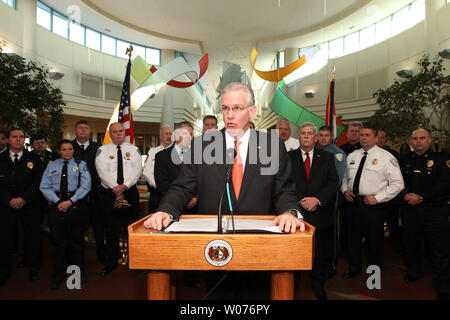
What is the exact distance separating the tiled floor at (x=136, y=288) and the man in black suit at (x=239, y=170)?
1355 millimetres

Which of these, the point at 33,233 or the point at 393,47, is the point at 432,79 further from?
the point at 33,233

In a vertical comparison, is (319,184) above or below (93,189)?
above

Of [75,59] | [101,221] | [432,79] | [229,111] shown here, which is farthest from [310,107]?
[229,111]

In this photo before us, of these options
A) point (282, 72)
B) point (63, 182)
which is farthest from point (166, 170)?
point (282, 72)

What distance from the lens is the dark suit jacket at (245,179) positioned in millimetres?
1448

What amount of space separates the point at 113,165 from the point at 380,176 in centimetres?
300

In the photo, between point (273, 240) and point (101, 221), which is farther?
point (101, 221)

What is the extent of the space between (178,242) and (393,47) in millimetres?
11911

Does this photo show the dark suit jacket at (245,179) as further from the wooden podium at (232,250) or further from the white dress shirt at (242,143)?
the wooden podium at (232,250)

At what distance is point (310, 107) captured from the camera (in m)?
12.6

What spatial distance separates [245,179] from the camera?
1.45 m

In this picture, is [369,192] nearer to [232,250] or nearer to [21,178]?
[232,250]

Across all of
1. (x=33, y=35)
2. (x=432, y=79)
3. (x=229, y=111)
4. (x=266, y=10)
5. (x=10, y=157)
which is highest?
(x=266, y=10)

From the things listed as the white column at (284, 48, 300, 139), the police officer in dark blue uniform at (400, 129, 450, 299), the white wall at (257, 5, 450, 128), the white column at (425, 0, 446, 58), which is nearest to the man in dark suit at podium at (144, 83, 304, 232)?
the police officer in dark blue uniform at (400, 129, 450, 299)
